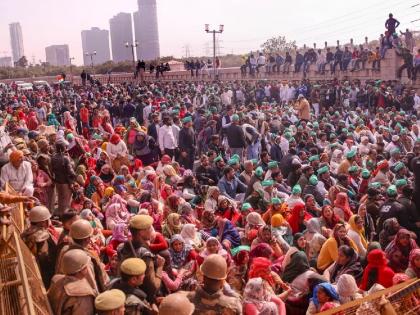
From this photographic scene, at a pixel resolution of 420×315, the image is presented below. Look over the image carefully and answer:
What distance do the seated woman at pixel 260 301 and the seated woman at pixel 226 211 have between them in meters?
2.95

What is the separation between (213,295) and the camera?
419 centimetres

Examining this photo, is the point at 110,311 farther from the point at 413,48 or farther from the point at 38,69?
the point at 38,69

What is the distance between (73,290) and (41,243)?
1238 mm

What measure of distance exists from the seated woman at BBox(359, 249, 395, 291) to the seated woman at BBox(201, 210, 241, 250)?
5.87 ft

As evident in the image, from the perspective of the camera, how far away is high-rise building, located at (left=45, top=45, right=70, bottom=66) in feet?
520

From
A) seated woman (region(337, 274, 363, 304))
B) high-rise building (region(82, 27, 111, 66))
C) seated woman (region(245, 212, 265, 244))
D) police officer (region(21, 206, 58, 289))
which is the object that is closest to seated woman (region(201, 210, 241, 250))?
seated woman (region(245, 212, 265, 244))

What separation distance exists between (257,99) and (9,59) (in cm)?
17938

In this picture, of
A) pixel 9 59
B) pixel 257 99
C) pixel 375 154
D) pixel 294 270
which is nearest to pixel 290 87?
pixel 257 99

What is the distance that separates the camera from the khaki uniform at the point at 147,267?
15.7ft

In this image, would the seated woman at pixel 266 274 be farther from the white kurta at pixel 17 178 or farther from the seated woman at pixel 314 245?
the white kurta at pixel 17 178

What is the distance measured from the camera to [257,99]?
2398 cm

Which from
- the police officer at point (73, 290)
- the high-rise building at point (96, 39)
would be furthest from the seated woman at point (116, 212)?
the high-rise building at point (96, 39)

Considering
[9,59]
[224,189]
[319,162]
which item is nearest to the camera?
[224,189]

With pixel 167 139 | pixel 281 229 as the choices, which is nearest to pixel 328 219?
pixel 281 229
